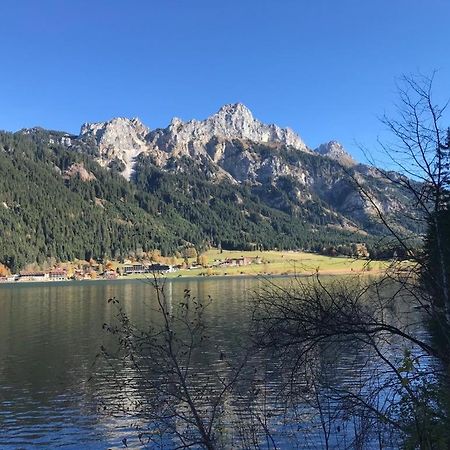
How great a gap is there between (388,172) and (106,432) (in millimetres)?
22324

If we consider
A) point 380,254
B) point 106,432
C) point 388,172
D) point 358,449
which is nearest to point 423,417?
point 358,449

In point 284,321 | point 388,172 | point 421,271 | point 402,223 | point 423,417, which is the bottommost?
point 423,417

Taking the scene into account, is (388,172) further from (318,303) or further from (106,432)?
(106,432)

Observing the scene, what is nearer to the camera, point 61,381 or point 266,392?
point 266,392

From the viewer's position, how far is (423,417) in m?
7.71

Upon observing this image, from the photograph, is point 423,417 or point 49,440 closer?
point 423,417

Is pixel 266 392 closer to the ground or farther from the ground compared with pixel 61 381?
farther from the ground

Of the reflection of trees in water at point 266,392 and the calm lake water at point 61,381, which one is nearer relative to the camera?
the reflection of trees in water at point 266,392

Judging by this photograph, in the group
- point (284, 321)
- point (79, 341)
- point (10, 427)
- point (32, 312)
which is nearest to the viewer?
point (284, 321)

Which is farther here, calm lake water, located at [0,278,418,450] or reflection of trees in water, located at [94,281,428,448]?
calm lake water, located at [0,278,418,450]

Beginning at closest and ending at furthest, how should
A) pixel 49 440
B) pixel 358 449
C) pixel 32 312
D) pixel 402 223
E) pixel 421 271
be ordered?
pixel 421 271, pixel 402 223, pixel 358 449, pixel 49 440, pixel 32 312

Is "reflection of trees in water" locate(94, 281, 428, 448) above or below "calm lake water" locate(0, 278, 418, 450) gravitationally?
above

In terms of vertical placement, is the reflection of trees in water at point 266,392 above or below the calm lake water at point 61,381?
above

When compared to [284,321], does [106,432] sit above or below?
below
